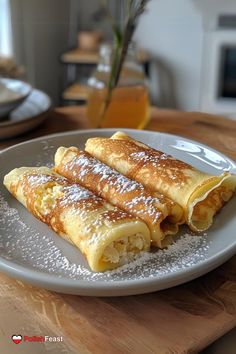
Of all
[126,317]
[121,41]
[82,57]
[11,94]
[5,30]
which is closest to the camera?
[126,317]

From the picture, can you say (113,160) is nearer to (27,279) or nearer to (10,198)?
(10,198)

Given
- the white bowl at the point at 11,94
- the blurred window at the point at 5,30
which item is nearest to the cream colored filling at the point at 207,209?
the white bowl at the point at 11,94

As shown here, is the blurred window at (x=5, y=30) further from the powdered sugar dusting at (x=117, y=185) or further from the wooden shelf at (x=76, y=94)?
the powdered sugar dusting at (x=117, y=185)

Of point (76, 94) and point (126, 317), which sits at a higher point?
point (126, 317)

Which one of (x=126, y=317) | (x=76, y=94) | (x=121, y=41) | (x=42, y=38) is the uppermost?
(x=121, y=41)

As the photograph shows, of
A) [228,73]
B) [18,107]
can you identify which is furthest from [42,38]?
[18,107]

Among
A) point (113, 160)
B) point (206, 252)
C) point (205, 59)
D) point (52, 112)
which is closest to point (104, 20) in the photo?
point (205, 59)

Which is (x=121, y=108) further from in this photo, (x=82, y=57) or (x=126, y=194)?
(x=82, y=57)
